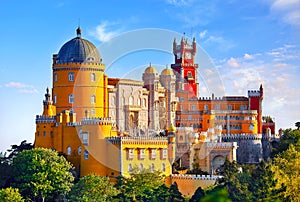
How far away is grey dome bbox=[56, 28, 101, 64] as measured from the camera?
2746 inches

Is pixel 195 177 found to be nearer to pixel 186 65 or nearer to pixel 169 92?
pixel 169 92

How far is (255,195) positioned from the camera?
5178 cm

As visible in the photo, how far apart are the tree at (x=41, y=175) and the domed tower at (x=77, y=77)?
1072cm

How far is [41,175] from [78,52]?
1738 cm

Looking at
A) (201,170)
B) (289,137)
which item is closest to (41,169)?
(201,170)

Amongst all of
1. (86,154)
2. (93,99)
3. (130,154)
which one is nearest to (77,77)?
(93,99)

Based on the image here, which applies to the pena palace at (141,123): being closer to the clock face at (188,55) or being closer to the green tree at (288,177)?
the clock face at (188,55)

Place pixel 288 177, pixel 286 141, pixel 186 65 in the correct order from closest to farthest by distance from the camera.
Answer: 1. pixel 288 177
2. pixel 286 141
3. pixel 186 65

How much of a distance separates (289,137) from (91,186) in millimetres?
30654

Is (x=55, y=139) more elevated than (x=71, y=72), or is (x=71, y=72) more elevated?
(x=71, y=72)

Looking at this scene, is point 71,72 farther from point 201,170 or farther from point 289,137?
point 289,137

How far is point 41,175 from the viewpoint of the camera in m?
57.8

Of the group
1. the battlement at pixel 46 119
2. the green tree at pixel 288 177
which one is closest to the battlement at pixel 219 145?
the green tree at pixel 288 177

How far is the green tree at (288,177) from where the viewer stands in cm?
4962
